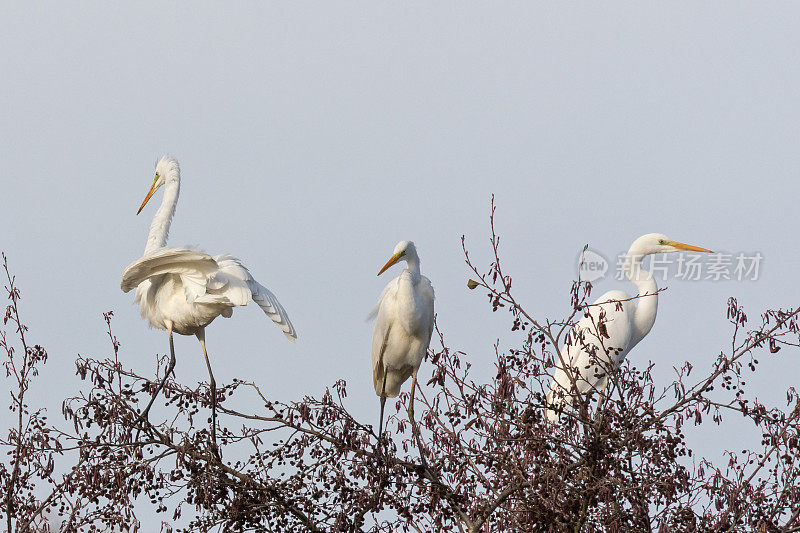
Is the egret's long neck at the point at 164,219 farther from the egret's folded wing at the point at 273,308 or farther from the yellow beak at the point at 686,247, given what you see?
the yellow beak at the point at 686,247

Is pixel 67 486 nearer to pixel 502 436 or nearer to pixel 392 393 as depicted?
pixel 502 436

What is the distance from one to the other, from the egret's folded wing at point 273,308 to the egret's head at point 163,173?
213 centimetres

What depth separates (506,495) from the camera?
5914 millimetres

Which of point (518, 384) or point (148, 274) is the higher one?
point (148, 274)

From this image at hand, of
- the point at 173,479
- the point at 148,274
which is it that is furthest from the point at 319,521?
the point at 148,274

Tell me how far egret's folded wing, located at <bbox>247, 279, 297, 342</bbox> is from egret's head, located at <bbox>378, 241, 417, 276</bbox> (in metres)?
0.91

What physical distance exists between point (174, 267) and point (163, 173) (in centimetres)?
221

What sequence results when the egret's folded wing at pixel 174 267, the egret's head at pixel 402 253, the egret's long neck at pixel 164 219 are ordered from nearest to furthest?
the egret's folded wing at pixel 174 267, the egret's head at pixel 402 253, the egret's long neck at pixel 164 219

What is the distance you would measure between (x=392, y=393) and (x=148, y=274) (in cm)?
251

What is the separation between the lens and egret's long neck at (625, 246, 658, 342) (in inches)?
412

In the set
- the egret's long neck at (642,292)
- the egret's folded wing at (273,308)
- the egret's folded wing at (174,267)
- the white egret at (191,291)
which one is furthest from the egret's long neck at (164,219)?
the egret's long neck at (642,292)

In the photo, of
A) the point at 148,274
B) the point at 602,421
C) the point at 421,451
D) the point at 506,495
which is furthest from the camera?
the point at 148,274

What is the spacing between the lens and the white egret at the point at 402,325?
8.53 metres

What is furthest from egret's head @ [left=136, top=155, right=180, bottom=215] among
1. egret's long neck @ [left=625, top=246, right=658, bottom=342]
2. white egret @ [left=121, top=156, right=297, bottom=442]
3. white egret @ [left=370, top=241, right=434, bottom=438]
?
egret's long neck @ [left=625, top=246, right=658, bottom=342]
